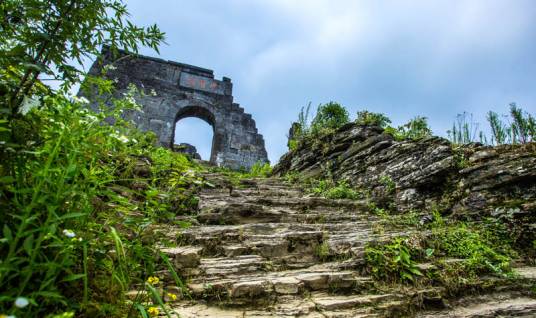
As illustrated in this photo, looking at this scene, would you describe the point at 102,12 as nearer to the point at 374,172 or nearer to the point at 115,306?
the point at 115,306

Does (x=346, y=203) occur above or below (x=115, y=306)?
above

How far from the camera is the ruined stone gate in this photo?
14.1m

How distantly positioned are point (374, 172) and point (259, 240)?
357 centimetres

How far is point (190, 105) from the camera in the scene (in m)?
15.0

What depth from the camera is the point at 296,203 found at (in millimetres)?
5320

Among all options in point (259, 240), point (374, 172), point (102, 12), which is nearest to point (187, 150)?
point (374, 172)

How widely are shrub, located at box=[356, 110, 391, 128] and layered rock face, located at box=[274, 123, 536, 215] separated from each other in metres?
0.22

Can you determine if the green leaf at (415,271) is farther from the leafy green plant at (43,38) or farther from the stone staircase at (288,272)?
the leafy green plant at (43,38)

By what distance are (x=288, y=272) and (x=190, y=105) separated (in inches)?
517

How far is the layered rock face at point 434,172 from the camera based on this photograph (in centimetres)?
429

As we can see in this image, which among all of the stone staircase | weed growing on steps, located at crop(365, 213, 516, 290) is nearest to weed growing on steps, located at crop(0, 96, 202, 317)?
the stone staircase

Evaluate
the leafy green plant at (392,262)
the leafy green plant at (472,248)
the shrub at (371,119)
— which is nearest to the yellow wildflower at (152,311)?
the leafy green plant at (392,262)

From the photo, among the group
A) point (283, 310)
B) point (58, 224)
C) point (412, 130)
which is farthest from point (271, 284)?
point (412, 130)

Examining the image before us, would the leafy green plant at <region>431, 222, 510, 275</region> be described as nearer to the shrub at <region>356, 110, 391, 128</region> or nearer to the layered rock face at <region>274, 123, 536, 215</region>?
the layered rock face at <region>274, 123, 536, 215</region>
